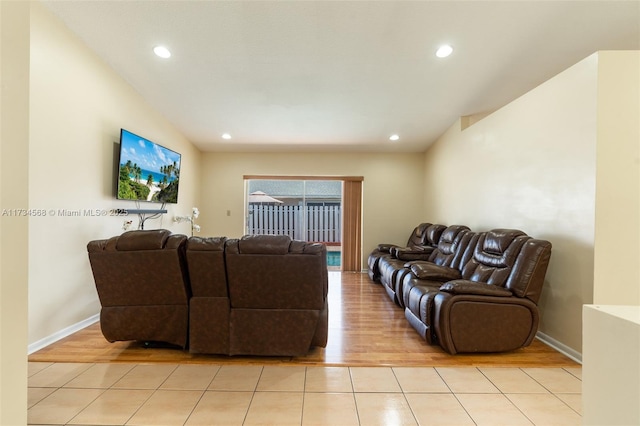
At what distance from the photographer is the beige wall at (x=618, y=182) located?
84.1 inches

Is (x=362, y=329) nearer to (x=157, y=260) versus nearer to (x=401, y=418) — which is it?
(x=401, y=418)

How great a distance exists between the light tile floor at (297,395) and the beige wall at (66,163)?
785 mm

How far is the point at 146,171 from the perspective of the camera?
3.76 metres

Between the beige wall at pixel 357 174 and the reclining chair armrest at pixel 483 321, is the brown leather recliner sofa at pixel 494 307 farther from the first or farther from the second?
the beige wall at pixel 357 174

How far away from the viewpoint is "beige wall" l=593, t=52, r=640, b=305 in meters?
2.14

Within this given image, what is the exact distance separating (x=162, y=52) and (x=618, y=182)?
4.39 m

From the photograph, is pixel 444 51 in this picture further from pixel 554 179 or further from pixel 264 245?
pixel 264 245

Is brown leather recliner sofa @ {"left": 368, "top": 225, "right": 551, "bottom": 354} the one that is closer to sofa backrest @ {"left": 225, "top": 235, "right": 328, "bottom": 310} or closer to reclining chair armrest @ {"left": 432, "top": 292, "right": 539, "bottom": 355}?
reclining chair armrest @ {"left": 432, "top": 292, "right": 539, "bottom": 355}

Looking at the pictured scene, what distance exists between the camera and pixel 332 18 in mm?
2475

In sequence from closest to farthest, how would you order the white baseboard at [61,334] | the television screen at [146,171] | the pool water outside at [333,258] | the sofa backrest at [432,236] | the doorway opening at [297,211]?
the white baseboard at [61,334] < the television screen at [146,171] < the sofa backrest at [432,236] < the doorway opening at [297,211] < the pool water outside at [333,258]

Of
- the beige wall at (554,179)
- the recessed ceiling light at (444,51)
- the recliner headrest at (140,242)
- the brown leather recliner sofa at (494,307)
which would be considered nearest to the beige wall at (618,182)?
the beige wall at (554,179)

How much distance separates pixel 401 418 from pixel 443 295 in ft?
3.46

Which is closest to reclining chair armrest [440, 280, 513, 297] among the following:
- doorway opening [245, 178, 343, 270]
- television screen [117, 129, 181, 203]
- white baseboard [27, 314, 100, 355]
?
white baseboard [27, 314, 100, 355]

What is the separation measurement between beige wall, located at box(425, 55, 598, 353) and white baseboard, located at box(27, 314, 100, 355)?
448cm
